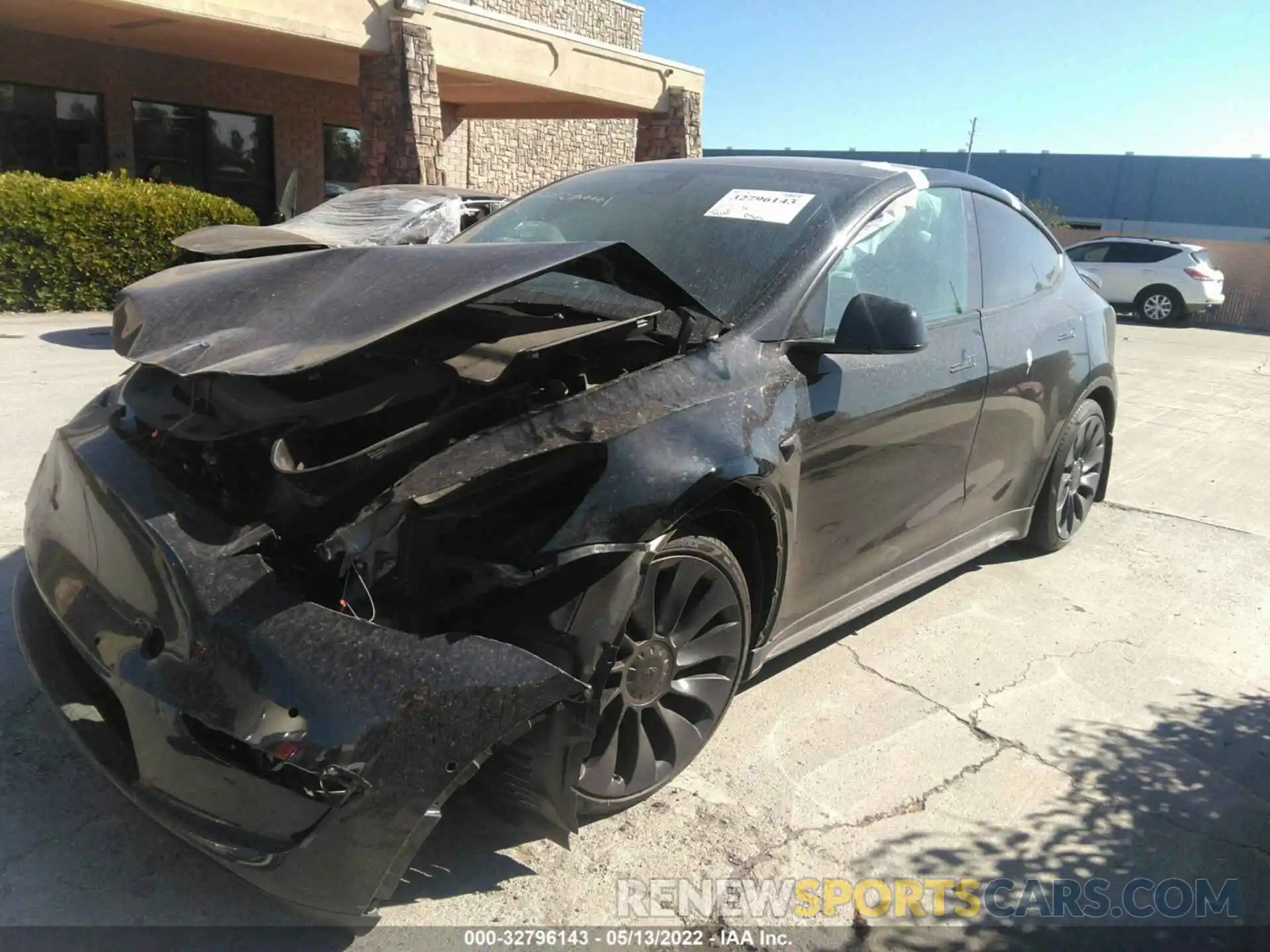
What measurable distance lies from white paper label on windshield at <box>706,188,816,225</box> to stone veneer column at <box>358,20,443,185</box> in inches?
458

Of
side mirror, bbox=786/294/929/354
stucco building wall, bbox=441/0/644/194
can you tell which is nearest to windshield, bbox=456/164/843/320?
side mirror, bbox=786/294/929/354

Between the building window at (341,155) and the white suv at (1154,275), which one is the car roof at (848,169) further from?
the white suv at (1154,275)

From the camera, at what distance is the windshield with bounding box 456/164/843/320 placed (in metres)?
3.30

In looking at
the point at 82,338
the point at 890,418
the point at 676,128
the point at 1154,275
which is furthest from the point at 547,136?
the point at 890,418

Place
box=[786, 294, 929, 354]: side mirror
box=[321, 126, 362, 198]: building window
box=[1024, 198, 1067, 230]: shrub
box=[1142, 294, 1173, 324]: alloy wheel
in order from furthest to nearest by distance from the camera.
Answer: box=[1024, 198, 1067, 230]: shrub
box=[1142, 294, 1173, 324]: alloy wheel
box=[321, 126, 362, 198]: building window
box=[786, 294, 929, 354]: side mirror

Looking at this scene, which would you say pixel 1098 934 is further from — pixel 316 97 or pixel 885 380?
pixel 316 97

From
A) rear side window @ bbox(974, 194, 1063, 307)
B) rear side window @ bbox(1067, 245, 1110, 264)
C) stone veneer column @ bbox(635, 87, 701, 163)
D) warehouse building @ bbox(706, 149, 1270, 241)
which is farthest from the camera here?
warehouse building @ bbox(706, 149, 1270, 241)

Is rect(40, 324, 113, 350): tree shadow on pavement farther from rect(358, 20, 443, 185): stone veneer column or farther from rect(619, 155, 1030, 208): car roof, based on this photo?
rect(619, 155, 1030, 208): car roof

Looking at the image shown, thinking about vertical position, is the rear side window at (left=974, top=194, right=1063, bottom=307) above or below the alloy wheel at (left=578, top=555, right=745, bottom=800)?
above

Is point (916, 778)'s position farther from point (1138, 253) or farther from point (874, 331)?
point (1138, 253)

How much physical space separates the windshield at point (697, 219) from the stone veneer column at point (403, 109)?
1082 centimetres

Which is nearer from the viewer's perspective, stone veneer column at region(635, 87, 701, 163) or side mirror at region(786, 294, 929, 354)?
side mirror at region(786, 294, 929, 354)

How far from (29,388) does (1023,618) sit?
675 cm

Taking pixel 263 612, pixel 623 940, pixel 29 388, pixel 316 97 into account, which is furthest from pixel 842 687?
pixel 316 97
